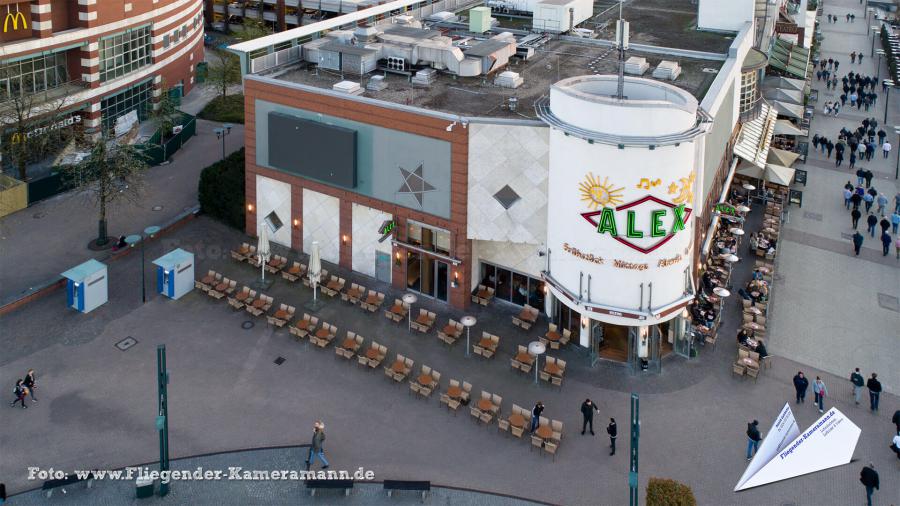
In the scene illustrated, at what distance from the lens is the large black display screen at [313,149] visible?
39.7 metres

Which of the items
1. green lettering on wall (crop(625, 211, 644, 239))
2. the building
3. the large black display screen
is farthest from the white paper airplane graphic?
the building

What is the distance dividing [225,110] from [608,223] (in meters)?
44.8

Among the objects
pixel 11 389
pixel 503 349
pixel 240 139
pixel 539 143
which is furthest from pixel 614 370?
pixel 240 139

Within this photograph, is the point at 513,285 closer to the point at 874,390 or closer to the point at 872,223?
the point at 874,390

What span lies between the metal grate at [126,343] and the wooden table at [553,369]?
57.8 ft

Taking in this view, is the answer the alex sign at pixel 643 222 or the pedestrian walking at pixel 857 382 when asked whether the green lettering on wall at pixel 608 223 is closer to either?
the alex sign at pixel 643 222

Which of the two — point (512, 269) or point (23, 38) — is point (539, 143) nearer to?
point (512, 269)

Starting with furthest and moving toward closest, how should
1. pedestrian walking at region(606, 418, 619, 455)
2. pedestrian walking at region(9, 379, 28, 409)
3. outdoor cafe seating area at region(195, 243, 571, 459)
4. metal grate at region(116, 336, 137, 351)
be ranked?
metal grate at region(116, 336, 137, 351) → outdoor cafe seating area at region(195, 243, 571, 459) → pedestrian walking at region(9, 379, 28, 409) → pedestrian walking at region(606, 418, 619, 455)

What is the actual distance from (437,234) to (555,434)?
12633 millimetres

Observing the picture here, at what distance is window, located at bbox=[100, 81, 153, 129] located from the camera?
59.2 m

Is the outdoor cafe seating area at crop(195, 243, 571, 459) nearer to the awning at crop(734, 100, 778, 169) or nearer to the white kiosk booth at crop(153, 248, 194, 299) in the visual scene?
the white kiosk booth at crop(153, 248, 194, 299)

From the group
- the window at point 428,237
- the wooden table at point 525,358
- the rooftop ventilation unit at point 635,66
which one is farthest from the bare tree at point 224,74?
the wooden table at point 525,358

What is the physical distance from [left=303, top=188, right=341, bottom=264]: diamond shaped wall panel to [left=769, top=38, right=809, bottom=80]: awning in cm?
4067

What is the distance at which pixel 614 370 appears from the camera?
35.1 metres
